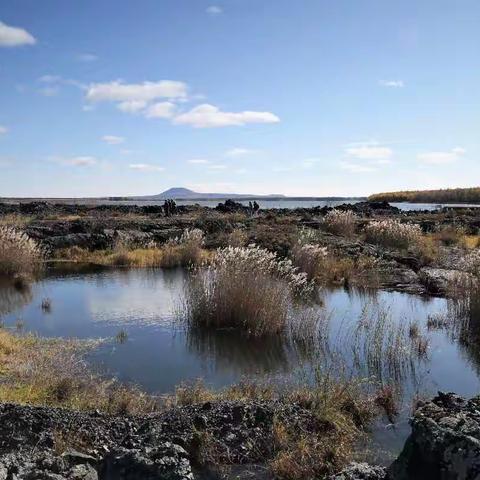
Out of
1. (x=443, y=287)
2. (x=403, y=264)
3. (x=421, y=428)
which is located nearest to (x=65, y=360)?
(x=421, y=428)

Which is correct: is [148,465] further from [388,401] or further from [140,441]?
[388,401]

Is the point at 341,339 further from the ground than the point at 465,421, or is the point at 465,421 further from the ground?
the point at 465,421

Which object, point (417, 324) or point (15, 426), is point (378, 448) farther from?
point (417, 324)

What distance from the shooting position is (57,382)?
884 cm

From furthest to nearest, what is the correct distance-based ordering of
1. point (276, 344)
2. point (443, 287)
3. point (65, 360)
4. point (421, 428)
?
point (443, 287) < point (276, 344) < point (65, 360) < point (421, 428)

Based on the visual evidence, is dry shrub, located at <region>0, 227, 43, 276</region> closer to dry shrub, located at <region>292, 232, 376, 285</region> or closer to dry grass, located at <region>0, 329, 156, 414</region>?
dry shrub, located at <region>292, 232, 376, 285</region>

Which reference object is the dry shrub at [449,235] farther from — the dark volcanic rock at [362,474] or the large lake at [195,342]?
the dark volcanic rock at [362,474]

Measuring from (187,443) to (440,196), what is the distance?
11316cm

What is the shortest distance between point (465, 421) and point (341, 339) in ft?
23.5

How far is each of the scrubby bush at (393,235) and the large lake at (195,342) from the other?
9419 millimetres

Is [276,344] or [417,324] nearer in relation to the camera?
[276,344]

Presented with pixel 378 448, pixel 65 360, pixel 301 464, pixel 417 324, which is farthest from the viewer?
pixel 417 324

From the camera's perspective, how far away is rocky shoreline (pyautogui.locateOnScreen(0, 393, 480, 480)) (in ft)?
17.4

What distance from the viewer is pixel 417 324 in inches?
551
